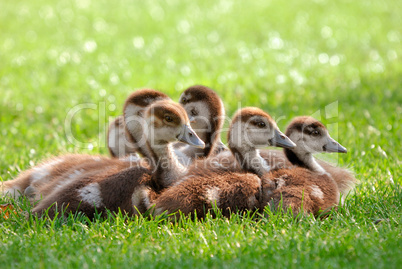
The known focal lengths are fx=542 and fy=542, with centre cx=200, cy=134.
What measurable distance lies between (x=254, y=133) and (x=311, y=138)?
0.53m

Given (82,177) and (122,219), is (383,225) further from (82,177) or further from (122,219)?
(82,177)

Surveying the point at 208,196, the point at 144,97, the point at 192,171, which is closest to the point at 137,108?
the point at 144,97

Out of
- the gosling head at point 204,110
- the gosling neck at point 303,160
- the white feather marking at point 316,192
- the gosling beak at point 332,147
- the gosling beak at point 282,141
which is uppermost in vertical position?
the gosling head at point 204,110

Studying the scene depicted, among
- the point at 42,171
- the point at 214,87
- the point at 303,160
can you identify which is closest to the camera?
the point at 303,160

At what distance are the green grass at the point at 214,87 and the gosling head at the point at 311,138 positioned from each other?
20.2 inches

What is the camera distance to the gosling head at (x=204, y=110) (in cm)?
506

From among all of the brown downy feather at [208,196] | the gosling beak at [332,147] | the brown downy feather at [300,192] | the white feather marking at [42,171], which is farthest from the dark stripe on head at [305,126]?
the white feather marking at [42,171]

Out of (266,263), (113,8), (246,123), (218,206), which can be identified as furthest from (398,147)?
(113,8)

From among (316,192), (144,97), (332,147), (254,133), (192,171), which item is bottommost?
(316,192)

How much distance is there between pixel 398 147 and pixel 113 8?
1198cm

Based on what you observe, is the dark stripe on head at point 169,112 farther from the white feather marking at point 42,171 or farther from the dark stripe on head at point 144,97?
the white feather marking at point 42,171

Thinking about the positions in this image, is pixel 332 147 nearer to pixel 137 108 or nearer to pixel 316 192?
pixel 316 192

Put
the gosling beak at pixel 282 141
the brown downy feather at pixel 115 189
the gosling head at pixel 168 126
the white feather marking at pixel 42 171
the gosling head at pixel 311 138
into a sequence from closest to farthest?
1. the brown downy feather at pixel 115 189
2. the gosling head at pixel 168 126
3. the gosling beak at pixel 282 141
4. the gosling head at pixel 311 138
5. the white feather marking at pixel 42 171

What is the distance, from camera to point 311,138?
188 inches
